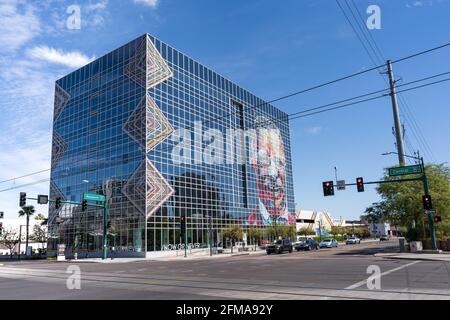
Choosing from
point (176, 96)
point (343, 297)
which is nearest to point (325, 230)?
point (176, 96)

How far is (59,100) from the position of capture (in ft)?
241

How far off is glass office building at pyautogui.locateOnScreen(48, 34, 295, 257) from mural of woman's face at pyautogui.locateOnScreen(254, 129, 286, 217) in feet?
9.72

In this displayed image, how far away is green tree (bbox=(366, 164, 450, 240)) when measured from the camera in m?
41.0

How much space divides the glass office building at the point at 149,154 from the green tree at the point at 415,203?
77.9 ft

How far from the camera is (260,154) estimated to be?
81.6 metres

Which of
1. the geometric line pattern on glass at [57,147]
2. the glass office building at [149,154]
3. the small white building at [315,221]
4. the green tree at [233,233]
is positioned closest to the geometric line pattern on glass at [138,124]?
the glass office building at [149,154]

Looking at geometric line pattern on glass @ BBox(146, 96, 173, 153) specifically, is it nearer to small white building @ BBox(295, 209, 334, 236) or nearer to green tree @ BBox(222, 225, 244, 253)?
green tree @ BBox(222, 225, 244, 253)

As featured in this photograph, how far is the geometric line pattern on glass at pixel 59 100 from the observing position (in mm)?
71500

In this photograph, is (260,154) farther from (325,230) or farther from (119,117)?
(325,230)

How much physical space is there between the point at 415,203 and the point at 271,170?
1795 inches

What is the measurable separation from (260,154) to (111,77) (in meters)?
34.6

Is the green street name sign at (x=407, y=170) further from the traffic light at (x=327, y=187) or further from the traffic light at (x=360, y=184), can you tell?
the traffic light at (x=327, y=187)

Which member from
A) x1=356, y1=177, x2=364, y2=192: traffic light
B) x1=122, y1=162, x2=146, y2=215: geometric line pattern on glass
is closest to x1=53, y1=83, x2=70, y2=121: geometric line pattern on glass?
x1=122, y1=162, x2=146, y2=215: geometric line pattern on glass

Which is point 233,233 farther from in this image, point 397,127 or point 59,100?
point 59,100
